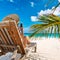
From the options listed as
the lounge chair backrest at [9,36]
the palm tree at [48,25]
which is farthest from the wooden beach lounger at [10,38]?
the palm tree at [48,25]

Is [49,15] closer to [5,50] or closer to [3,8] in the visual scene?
[5,50]

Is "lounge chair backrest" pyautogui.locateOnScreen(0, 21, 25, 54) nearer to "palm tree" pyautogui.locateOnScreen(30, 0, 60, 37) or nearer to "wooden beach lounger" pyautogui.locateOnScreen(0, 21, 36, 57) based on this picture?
"wooden beach lounger" pyautogui.locateOnScreen(0, 21, 36, 57)

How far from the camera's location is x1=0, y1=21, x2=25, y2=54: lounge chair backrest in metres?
2.94

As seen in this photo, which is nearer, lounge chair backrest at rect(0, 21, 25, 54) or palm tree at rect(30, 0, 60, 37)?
palm tree at rect(30, 0, 60, 37)

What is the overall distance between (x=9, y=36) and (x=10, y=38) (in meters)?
0.05

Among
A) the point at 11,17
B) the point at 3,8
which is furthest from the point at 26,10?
the point at 11,17

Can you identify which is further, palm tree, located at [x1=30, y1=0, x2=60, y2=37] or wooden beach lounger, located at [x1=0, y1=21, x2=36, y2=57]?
wooden beach lounger, located at [x1=0, y1=21, x2=36, y2=57]

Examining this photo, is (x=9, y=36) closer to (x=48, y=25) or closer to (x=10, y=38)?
(x=10, y=38)

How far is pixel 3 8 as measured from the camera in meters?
41.7

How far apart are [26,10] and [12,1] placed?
4.59 metres

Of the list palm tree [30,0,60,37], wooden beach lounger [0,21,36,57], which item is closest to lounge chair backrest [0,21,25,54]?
wooden beach lounger [0,21,36,57]

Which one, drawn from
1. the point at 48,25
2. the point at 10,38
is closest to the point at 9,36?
the point at 10,38

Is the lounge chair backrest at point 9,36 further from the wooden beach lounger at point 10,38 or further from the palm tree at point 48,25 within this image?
the palm tree at point 48,25

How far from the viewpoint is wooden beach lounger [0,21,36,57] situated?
2950mm
